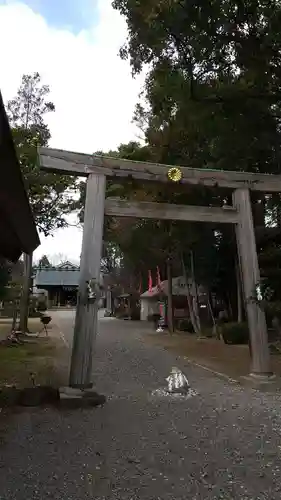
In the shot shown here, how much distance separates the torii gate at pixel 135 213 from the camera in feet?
22.1

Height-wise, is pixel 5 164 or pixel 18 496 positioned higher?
pixel 5 164

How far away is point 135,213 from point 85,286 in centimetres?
169

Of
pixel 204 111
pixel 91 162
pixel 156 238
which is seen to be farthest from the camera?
pixel 156 238

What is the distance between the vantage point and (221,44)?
323 inches

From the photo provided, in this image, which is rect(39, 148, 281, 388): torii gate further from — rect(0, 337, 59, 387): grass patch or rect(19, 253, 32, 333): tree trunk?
rect(19, 253, 32, 333): tree trunk

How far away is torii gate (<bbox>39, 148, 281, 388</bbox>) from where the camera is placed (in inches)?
265

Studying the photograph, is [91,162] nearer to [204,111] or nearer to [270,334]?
[204,111]

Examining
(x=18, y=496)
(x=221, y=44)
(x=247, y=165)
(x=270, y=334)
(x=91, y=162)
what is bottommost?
(x=18, y=496)

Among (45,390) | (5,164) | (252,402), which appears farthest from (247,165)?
(5,164)

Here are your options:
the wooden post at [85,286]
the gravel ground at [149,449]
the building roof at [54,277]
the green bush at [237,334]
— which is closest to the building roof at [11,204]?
the wooden post at [85,286]

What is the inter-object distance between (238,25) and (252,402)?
6327 millimetres

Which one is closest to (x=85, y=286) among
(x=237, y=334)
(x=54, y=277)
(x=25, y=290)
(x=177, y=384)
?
(x=177, y=384)

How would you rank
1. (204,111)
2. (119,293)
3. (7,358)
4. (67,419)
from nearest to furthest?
(67,419), (204,111), (7,358), (119,293)

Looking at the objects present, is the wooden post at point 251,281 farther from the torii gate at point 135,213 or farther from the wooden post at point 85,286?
the wooden post at point 85,286
